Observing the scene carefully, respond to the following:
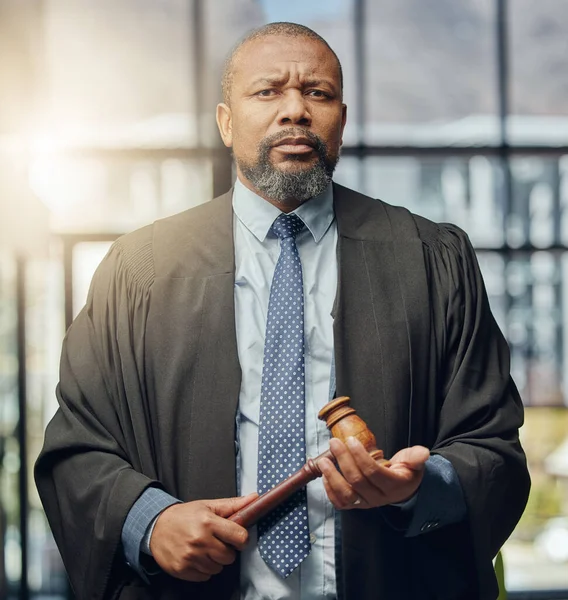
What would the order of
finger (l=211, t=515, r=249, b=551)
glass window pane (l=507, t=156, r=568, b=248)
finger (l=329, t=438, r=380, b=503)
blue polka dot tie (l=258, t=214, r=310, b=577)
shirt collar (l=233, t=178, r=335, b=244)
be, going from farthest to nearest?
glass window pane (l=507, t=156, r=568, b=248) < shirt collar (l=233, t=178, r=335, b=244) < blue polka dot tie (l=258, t=214, r=310, b=577) < finger (l=211, t=515, r=249, b=551) < finger (l=329, t=438, r=380, b=503)

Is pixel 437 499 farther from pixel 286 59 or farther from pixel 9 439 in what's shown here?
pixel 9 439

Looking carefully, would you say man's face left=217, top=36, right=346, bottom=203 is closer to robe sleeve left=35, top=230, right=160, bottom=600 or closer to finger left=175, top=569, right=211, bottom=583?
robe sleeve left=35, top=230, right=160, bottom=600

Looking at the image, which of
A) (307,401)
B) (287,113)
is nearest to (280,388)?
(307,401)

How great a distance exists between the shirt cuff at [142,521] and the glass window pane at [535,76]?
10.7 feet

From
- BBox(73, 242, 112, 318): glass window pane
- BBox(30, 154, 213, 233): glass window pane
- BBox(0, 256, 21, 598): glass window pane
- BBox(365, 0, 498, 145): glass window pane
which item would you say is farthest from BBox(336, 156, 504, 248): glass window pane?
BBox(0, 256, 21, 598): glass window pane

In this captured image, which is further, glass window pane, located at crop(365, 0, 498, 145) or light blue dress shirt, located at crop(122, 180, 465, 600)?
glass window pane, located at crop(365, 0, 498, 145)

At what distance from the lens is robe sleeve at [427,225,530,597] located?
1.67 meters

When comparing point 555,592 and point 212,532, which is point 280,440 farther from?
point 555,592

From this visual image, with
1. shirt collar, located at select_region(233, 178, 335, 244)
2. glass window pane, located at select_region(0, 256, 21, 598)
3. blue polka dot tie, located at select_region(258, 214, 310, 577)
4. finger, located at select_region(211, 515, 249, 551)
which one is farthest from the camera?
glass window pane, located at select_region(0, 256, 21, 598)

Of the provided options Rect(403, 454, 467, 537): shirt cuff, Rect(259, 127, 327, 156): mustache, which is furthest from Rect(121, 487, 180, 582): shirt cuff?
Rect(259, 127, 327, 156): mustache

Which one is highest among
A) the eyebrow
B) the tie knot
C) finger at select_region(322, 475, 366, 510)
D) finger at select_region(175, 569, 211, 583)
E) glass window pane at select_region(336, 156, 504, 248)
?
glass window pane at select_region(336, 156, 504, 248)

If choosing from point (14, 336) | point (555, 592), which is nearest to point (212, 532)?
point (14, 336)

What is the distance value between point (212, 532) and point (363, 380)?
1.27 feet

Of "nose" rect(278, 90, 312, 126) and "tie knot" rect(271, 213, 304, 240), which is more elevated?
"nose" rect(278, 90, 312, 126)
